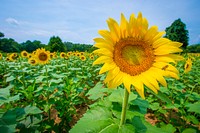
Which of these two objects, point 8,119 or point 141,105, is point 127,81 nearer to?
point 141,105

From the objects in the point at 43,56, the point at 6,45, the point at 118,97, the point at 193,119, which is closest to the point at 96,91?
the point at 118,97

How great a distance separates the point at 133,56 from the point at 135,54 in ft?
0.10

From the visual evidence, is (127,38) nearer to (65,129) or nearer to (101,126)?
(101,126)

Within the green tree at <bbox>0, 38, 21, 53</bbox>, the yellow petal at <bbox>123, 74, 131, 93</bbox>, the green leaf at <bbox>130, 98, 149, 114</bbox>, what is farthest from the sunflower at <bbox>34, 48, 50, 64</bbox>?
the green tree at <bbox>0, 38, 21, 53</bbox>

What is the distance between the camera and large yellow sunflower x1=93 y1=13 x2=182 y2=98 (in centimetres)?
145

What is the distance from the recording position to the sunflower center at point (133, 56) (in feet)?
5.24

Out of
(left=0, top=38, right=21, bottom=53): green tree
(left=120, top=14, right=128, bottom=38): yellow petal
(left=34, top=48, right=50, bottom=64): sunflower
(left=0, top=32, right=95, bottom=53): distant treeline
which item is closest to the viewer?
(left=120, top=14, right=128, bottom=38): yellow petal

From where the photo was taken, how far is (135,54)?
174cm

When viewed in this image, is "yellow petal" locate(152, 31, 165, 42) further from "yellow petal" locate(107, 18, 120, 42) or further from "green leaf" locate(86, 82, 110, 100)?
"green leaf" locate(86, 82, 110, 100)

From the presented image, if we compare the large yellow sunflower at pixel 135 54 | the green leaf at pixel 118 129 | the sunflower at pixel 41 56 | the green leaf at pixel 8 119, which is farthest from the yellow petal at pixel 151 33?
the sunflower at pixel 41 56

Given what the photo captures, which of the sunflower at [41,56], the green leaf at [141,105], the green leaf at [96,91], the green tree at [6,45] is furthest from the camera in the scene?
the green tree at [6,45]

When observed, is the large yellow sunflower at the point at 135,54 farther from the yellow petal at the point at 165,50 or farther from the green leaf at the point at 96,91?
the green leaf at the point at 96,91

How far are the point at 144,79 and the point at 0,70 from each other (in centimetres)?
951

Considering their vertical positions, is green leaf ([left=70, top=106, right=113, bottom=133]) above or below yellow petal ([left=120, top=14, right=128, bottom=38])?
below
